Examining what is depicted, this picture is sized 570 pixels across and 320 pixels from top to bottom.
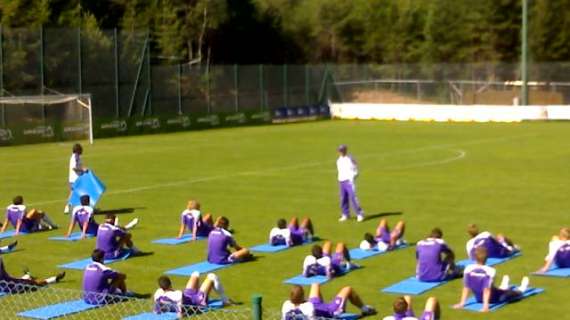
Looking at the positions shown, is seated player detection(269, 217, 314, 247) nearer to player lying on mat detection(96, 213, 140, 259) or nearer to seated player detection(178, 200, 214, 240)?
seated player detection(178, 200, 214, 240)

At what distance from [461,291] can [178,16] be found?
6431cm

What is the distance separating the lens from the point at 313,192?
29.8 m

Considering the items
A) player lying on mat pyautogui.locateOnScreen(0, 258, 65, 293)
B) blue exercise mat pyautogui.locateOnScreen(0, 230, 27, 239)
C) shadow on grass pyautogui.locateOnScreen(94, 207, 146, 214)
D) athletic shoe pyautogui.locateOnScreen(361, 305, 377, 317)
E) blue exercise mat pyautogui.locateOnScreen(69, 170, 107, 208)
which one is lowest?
shadow on grass pyautogui.locateOnScreen(94, 207, 146, 214)

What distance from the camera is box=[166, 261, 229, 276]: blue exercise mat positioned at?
18500mm

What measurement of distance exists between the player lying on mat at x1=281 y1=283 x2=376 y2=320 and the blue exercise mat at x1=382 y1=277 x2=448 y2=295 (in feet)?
4.75

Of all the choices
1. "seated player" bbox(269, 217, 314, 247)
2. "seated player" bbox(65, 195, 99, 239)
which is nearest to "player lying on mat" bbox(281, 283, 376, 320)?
"seated player" bbox(269, 217, 314, 247)

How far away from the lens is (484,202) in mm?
26828

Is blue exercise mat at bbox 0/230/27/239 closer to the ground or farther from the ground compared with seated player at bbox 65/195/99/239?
closer to the ground

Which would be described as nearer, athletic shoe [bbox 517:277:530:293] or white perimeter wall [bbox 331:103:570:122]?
athletic shoe [bbox 517:277:530:293]

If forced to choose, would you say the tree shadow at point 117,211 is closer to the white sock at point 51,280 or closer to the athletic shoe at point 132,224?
the athletic shoe at point 132,224

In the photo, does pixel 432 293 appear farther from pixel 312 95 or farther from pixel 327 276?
pixel 312 95

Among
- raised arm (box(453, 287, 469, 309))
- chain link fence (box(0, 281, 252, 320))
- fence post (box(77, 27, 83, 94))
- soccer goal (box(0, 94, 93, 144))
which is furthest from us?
fence post (box(77, 27, 83, 94))

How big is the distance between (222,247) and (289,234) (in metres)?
2.17

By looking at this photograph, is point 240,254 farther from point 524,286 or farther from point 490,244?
point 524,286
